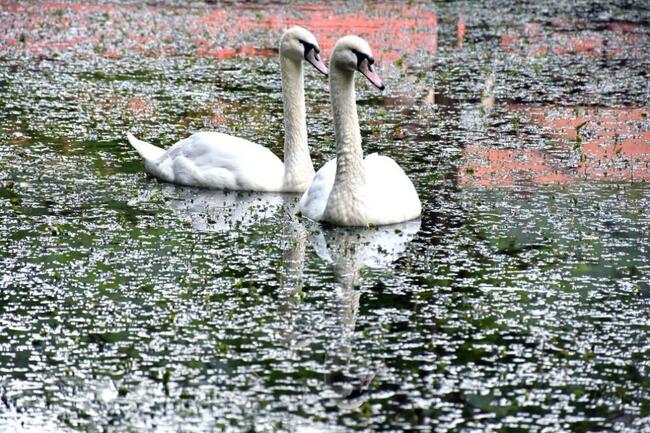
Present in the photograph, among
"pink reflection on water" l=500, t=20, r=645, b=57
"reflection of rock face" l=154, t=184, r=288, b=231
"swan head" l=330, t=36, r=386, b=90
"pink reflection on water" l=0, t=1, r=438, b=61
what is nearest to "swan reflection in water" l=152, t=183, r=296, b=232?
"reflection of rock face" l=154, t=184, r=288, b=231

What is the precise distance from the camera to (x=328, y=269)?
28.7 feet

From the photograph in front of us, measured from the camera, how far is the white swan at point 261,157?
445 inches

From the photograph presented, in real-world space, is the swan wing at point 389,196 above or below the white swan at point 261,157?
below

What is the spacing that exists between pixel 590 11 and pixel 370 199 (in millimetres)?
17627

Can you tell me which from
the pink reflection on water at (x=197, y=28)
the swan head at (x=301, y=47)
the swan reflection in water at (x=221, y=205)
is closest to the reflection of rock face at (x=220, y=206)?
the swan reflection in water at (x=221, y=205)

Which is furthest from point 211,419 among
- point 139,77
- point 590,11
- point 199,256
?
point 590,11

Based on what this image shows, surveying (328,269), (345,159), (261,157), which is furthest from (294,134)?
(328,269)

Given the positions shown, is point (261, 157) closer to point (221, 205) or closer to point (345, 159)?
point (221, 205)

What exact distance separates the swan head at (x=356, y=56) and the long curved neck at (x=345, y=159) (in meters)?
0.11

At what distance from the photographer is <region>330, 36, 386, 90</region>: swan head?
9852 millimetres

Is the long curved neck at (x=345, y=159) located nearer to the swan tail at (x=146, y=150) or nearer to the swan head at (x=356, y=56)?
the swan head at (x=356, y=56)

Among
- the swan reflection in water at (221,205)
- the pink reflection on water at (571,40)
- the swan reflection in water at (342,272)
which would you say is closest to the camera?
the swan reflection in water at (342,272)

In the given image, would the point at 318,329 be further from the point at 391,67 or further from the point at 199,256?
the point at 391,67

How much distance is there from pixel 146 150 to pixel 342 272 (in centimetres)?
400
